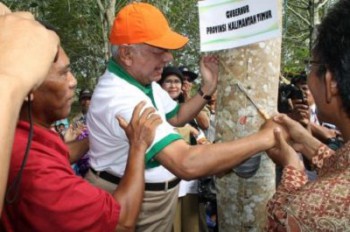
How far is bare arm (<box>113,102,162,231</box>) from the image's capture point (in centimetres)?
190

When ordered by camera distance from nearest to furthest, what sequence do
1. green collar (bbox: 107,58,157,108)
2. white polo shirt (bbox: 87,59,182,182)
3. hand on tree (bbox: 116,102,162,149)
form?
hand on tree (bbox: 116,102,162,149) < white polo shirt (bbox: 87,59,182,182) < green collar (bbox: 107,58,157,108)

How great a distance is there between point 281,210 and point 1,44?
1.05 m

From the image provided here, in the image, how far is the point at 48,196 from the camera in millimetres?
1573

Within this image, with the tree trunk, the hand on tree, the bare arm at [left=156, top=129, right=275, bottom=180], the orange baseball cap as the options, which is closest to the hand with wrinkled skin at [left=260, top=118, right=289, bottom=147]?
the bare arm at [left=156, top=129, right=275, bottom=180]

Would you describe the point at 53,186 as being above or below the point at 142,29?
below

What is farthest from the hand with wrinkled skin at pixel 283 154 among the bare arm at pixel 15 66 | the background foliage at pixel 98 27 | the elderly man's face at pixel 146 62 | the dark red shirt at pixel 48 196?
the background foliage at pixel 98 27

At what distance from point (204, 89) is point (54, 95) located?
1.41m

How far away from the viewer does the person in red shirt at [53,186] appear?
1.56m

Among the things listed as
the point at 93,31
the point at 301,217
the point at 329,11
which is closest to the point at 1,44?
the point at 301,217

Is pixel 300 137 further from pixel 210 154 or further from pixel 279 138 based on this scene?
pixel 210 154

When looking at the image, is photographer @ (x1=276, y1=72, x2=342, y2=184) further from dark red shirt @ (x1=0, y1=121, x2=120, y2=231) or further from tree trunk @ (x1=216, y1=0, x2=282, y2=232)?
dark red shirt @ (x1=0, y1=121, x2=120, y2=231)

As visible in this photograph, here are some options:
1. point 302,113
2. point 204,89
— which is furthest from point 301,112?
point 204,89

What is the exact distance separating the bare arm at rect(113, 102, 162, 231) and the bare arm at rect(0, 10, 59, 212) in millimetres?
906

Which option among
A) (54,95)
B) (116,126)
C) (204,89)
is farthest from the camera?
(204,89)
